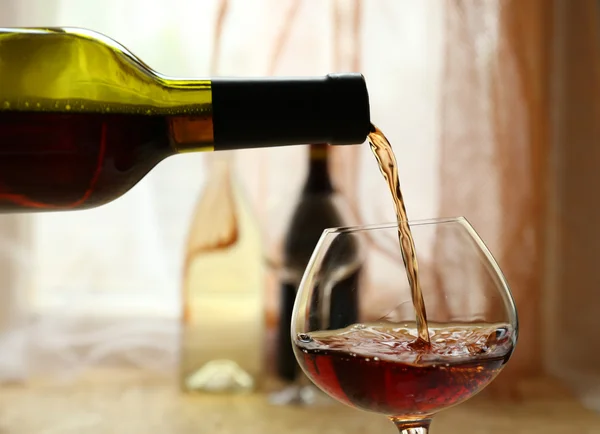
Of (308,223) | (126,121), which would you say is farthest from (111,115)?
(308,223)

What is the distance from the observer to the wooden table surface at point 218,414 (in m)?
1.19

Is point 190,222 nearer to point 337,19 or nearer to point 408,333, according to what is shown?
point 337,19

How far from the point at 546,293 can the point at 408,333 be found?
2.47 ft

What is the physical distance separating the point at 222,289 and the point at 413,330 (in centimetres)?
62

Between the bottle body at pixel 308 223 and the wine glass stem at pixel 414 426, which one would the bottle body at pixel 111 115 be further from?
the bottle body at pixel 308 223

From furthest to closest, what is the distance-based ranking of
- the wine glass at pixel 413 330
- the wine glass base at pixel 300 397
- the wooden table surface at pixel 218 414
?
1. the wine glass base at pixel 300 397
2. the wooden table surface at pixel 218 414
3. the wine glass at pixel 413 330

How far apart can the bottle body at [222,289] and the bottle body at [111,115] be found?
0.57m

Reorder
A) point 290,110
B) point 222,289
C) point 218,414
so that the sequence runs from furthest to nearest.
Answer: point 222,289, point 218,414, point 290,110

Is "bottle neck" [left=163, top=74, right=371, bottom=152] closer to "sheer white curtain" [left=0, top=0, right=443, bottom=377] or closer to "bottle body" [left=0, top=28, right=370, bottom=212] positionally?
"bottle body" [left=0, top=28, right=370, bottom=212]

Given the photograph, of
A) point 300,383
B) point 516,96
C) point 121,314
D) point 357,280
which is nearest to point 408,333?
point 357,280

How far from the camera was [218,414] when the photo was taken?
1.26 metres

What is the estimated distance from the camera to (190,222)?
4.66 feet

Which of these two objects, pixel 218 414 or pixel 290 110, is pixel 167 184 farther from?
pixel 290 110

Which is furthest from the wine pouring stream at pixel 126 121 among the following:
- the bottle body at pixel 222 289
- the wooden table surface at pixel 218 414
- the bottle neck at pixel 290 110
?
the bottle body at pixel 222 289
